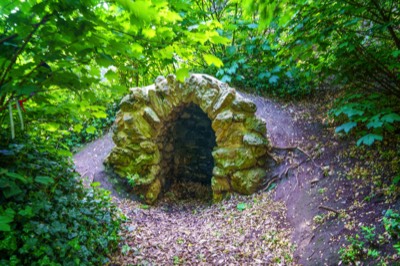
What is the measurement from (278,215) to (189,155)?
3735 mm

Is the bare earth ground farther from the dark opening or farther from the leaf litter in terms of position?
the dark opening

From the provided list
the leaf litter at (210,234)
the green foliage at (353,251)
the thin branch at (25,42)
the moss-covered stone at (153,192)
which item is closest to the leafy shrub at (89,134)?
the moss-covered stone at (153,192)

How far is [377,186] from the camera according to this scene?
3.36 m

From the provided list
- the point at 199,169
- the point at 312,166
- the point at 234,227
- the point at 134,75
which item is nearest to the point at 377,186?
the point at 312,166

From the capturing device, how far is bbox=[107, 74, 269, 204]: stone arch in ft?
18.7

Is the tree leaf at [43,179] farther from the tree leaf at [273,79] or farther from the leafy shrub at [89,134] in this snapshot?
the tree leaf at [273,79]

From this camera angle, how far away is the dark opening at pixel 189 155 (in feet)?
23.8

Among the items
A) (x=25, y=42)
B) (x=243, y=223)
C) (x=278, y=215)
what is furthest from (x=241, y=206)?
(x=25, y=42)

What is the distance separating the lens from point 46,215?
2.74 metres

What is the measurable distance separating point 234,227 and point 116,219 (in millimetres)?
1937

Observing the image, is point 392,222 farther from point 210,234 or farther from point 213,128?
point 213,128

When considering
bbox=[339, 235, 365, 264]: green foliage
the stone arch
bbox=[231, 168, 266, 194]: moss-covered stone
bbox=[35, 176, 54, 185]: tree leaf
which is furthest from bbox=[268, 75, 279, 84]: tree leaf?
bbox=[35, 176, 54, 185]: tree leaf

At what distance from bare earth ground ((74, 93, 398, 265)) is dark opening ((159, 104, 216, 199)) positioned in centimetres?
82

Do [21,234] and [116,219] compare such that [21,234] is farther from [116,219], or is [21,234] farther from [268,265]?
[268,265]
